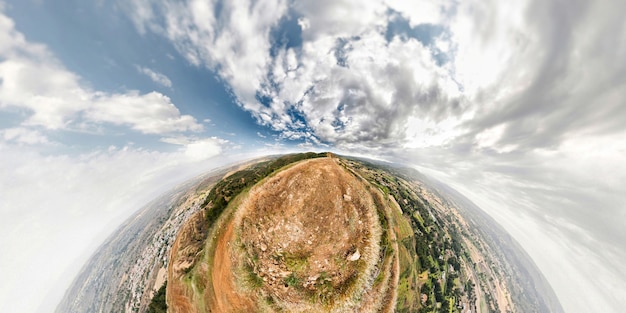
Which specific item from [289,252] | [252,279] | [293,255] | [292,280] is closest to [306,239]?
[293,255]

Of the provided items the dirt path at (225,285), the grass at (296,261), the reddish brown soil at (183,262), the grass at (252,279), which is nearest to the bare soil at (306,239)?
the grass at (296,261)

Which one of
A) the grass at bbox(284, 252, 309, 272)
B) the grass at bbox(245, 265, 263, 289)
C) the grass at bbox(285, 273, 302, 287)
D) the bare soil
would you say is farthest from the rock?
the grass at bbox(245, 265, 263, 289)

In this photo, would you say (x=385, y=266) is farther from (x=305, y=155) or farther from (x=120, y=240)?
(x=120, y=240)

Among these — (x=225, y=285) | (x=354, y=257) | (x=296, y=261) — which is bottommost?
(x=225, y=285)

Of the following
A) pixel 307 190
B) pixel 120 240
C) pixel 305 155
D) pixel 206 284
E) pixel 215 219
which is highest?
pixel 305 155

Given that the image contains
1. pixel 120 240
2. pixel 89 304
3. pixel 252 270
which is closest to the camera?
pixel 252 270

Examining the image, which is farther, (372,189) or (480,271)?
(480,271)

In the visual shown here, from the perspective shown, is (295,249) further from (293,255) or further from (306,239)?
(306,239)

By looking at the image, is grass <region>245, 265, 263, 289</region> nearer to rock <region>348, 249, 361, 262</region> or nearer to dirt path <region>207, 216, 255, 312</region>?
dirt path <region>207, 216, 255, 312</region>

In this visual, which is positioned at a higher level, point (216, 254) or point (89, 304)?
point (216, 254)

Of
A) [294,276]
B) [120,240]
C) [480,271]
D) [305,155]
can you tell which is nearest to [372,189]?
[305,155]

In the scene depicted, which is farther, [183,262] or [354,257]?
[183,262]
